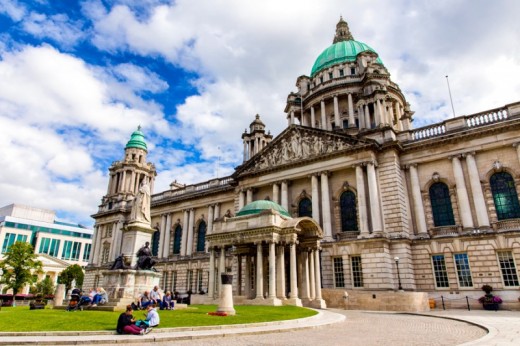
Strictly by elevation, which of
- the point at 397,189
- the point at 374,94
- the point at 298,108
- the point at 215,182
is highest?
the point at 298,108

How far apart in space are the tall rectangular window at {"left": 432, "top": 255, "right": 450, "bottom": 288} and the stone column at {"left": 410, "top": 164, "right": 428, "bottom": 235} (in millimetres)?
2352

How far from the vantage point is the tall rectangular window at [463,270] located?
2902 centimetres

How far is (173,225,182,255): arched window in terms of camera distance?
52.7 metres

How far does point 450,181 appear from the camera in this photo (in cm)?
3244

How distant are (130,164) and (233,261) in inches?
1287

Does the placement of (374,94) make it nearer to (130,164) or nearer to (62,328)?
(62,328)

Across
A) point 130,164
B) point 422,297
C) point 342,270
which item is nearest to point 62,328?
point 422,297

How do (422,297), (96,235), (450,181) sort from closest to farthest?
(422,297) < (450,181) < (96,235)

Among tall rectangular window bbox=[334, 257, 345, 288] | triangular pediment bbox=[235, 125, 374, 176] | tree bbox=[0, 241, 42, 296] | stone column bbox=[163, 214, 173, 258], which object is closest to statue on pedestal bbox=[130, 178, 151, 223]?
tall rectangular window bbox=[334, 257, 345, 288]

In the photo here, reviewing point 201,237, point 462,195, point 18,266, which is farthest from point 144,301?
point 18,266

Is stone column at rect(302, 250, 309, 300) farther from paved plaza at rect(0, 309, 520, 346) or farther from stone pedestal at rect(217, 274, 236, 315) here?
paved plaza at rect(0, 309, 520, 346)

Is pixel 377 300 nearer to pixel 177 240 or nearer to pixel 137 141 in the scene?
pixel 177 240

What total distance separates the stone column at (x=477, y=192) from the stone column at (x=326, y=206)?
12385 mm

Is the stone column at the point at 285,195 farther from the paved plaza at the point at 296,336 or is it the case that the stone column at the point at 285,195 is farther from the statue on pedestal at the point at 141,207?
the paved plaza at the point at 296,336
